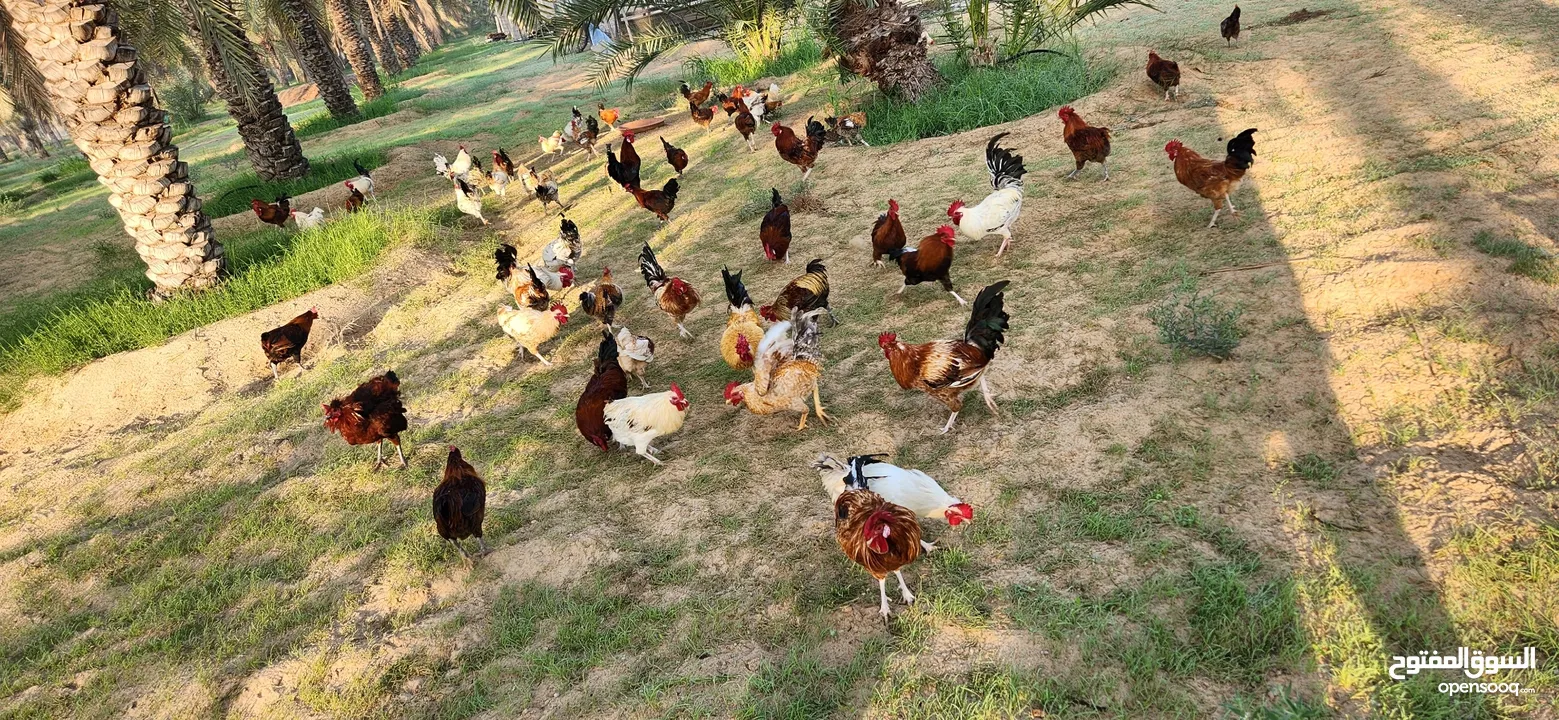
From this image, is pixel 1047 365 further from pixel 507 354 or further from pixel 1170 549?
pixel 507 354

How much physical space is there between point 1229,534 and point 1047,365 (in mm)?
1939

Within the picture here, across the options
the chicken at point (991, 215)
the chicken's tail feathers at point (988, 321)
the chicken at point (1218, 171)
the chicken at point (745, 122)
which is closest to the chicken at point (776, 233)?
the chicken at point (991, 215)

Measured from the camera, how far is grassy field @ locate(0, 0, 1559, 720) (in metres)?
3.26

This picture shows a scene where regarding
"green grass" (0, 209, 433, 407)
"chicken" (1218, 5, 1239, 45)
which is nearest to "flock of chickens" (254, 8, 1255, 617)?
"green grass" (0, 209, 433, 407)

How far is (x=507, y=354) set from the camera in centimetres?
780

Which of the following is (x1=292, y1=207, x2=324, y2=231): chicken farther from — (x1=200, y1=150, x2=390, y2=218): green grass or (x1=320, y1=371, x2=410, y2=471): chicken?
(x1=320, y1=371, x2=410, y2=471): chicken

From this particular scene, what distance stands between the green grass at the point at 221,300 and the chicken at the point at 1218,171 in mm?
10483

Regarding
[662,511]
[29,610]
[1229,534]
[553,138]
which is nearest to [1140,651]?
[1229,534]

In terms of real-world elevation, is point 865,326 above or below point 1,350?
below

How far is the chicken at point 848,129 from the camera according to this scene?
1138 cm

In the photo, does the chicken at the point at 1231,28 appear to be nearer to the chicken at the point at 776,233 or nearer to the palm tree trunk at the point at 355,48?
the chicken at the point at 776,233

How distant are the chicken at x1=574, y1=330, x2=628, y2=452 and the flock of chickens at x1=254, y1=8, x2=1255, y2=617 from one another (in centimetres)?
1

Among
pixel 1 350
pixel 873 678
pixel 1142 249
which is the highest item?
pixel 1 350

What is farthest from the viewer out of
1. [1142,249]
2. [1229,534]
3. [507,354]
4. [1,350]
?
[1,350]
